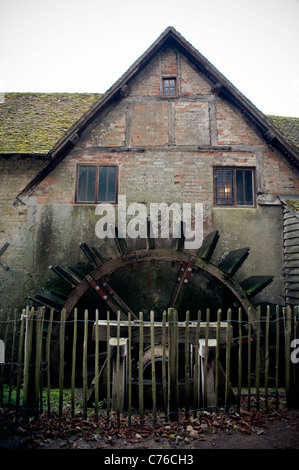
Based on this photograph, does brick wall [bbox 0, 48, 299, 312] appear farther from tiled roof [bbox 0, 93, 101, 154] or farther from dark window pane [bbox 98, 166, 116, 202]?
tiled roof [bbox 0, 93, 101, 154]

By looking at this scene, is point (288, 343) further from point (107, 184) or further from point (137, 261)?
point (107, 184)

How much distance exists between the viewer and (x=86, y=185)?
8.03 meters

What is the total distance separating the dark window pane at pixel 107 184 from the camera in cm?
801

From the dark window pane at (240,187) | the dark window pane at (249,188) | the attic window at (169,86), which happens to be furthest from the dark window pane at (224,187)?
the attic window at (169,86)

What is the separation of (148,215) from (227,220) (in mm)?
2019

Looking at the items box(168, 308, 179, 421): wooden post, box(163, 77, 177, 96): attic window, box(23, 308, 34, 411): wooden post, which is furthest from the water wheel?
box(163, 77, 177, 96): attic window

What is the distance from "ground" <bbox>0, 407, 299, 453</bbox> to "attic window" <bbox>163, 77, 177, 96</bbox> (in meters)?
7.59

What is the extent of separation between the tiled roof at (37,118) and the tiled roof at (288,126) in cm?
602

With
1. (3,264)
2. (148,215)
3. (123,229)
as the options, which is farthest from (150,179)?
(3,264)

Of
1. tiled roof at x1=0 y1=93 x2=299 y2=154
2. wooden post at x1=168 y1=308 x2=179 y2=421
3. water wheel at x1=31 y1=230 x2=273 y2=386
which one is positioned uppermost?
tiled roof at x1=0 y1=93 x2=299 y2=154

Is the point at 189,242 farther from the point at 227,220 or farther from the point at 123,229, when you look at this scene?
the point at 123,229

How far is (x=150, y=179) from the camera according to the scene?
26.2 feet

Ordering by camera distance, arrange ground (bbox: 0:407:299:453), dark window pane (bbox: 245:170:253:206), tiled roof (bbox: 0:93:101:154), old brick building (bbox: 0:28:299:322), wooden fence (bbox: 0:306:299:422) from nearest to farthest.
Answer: ground (bbox: 0:407:299:453) → wooden fence (bbox: 0:306:299:422) → old brick building (bbox: 0:28:299:322) → tiled roof (bbox: 0:93:101:154) → dark window pane (bbox: 245:170:253:206)

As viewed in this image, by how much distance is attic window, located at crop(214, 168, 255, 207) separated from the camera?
8.02 m
